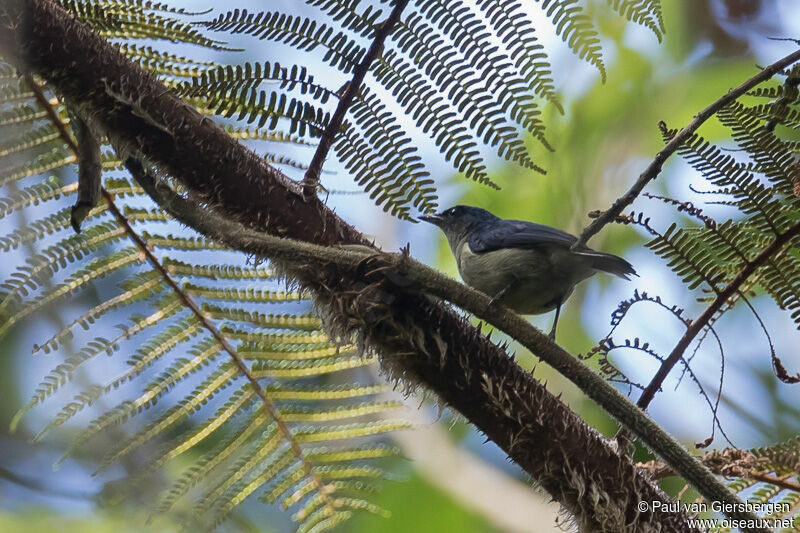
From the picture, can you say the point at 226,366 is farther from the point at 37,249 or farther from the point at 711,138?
the point at 711,138

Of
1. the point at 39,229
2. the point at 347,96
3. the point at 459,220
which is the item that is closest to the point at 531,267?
the point at 459,220

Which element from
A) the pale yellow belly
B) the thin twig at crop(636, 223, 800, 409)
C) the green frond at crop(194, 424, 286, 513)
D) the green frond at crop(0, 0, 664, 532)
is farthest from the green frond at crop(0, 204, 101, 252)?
the thin twig at crop(636, 223, 800, 409)

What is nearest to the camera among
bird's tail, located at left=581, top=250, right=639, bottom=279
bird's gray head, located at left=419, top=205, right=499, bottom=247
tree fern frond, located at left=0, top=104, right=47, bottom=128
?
tree fern frond, located at left=0, top=104, right=47, bottom=128

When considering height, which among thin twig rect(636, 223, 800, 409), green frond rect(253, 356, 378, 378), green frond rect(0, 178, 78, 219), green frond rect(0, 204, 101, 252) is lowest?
thin twig rect(636, 223, 800, 409)

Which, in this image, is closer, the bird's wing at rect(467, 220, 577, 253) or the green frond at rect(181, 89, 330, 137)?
the green frond at rect(181, 89, 330, 137)

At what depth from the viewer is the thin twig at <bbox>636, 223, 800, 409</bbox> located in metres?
1.77

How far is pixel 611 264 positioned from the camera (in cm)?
263

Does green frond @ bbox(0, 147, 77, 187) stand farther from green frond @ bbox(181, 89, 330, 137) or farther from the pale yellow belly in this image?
the pale yellow belly

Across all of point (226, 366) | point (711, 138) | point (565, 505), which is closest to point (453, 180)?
point (711, 138)

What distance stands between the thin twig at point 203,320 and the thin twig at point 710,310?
978mm

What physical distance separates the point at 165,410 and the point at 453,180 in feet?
9.18

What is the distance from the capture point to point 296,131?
1.86 meters

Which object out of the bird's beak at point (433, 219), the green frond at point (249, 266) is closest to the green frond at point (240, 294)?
the green frond at point (249, 266)

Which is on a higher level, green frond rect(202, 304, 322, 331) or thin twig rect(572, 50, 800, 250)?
green frond rect(202, 304, 322, 331)
